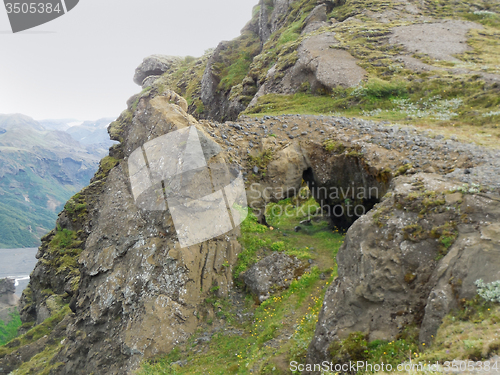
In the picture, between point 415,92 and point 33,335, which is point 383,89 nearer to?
point 415,92

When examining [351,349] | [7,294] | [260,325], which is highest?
[351,349]

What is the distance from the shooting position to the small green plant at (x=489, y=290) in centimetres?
813

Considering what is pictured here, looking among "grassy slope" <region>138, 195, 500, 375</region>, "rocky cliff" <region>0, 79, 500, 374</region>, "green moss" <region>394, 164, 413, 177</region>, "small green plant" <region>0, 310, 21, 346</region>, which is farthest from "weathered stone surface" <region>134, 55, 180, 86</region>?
"green moss" <region>394, 164, 413, 177</region>

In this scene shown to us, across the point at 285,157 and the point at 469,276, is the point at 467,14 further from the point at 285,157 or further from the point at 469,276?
the point at 469,276

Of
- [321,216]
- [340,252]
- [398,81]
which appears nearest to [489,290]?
[340,252]

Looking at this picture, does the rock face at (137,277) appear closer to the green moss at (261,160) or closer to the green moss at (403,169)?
the green moss at (261,160)

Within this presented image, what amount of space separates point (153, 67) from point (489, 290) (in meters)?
93.0

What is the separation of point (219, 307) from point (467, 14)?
4736 cm

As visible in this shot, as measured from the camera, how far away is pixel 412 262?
10.8m

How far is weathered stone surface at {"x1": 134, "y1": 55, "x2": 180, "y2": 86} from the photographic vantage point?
86625 mm

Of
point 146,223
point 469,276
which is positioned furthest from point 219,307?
point 469,276

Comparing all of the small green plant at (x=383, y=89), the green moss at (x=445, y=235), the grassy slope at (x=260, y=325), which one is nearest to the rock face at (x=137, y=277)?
the grassy slope at (x=260, y=325)

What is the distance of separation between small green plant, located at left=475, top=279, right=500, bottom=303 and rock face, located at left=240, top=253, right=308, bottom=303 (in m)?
10.0

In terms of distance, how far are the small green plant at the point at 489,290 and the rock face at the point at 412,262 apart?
0.55 feet
